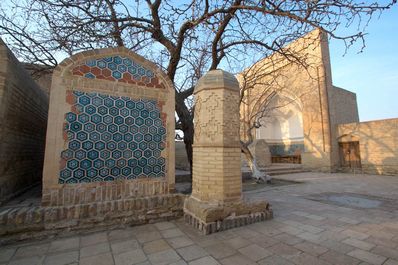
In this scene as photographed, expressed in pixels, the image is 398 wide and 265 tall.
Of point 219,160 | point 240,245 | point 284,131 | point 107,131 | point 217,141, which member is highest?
point 284,131

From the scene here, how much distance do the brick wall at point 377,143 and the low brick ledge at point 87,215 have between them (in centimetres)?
1306

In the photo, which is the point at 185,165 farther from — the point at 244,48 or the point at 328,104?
the point at 328,104

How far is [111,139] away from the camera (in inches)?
154

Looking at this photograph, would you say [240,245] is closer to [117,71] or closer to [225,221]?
[225,221]

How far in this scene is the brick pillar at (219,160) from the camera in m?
3.69

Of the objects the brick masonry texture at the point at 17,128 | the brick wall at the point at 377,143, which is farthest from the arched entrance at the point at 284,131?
the brick masonry texture at the point at 17,128

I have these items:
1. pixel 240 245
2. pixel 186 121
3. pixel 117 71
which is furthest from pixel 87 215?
pixel 186 121

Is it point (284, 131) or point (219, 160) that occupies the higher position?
point (284, 131)

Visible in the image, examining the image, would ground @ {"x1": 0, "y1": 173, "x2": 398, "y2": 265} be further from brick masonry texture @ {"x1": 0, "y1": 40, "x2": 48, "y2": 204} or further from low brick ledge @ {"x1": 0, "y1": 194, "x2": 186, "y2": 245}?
brick masonry texture @ {"x1": 0, "y1": 40, "x2": 48, "y2": 204}

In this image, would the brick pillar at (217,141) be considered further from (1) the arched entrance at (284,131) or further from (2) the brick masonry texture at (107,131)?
(1) the arched entrance at (284,131)

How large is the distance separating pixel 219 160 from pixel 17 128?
4.08 m

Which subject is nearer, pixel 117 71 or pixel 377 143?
pixel 117 71

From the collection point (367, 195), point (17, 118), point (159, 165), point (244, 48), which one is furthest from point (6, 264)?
point (367, 195)

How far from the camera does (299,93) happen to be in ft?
49.2
